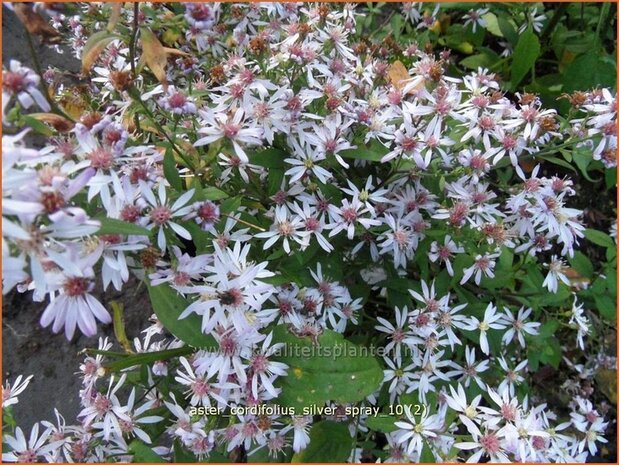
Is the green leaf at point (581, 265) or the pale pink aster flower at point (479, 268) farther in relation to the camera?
the green leaf at point (581, 265)

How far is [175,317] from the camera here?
Answer: 1502 millimetres

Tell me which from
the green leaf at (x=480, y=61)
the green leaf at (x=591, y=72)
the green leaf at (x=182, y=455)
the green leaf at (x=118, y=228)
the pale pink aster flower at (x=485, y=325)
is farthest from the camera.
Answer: the green leaf at (x=480, y=61)

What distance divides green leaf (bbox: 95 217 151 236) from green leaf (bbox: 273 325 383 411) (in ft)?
1.99

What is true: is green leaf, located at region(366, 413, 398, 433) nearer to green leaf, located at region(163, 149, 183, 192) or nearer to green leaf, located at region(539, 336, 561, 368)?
green leaf, located at region(539, 336, 561, 368)

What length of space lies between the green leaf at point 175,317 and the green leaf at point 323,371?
0.29 m

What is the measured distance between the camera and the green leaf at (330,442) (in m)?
1.90

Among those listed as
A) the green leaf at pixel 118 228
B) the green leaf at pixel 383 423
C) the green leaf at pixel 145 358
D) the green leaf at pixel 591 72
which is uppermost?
the green leaf at pixel 591 72

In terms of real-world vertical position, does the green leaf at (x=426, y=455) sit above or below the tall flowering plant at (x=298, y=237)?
below

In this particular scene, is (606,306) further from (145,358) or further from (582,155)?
(145,358)

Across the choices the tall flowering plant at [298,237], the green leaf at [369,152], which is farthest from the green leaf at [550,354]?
the green leaf at [369,152]

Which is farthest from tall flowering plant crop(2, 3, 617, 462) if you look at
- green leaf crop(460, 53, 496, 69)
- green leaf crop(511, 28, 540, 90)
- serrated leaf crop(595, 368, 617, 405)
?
green leaf crop(460, 53, 496, 69)

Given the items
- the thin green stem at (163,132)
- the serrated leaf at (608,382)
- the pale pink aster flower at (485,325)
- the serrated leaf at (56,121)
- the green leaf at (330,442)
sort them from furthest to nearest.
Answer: the serrated leaf at (608,382) → the pale pink aster flower at (485,325) → the green leaf at (330,442) → the thin green stem at (163,132) → the serrated leaf at (56,121)

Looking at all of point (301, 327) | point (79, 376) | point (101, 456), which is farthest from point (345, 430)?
point (79, 376)

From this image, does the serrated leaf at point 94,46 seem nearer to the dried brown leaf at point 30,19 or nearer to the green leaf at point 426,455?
the dried brown leaf at point 30,19
